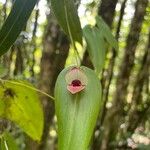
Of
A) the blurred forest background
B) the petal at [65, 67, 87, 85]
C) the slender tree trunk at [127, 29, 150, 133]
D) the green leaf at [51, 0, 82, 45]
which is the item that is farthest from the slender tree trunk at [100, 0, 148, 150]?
the petal at [65, 67, 87, 85]

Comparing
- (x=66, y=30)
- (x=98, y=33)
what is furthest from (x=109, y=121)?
(x=66, y=30)

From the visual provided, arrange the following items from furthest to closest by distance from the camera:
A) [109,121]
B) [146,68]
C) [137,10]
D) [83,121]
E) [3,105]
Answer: [146,68] → [137,10] → [109,121] → [3,105] → [83,121]

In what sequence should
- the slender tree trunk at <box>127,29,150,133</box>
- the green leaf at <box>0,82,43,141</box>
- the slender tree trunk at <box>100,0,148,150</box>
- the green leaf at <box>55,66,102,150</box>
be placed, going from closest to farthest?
the green leaf at <box>55,66,102,150</box>
the green leaf at <box>0,82,43,141</box>
the slender tree trunk at <box>100,0,148,150</box>
the slender tree trunk at <box>127,29,150,133</box>

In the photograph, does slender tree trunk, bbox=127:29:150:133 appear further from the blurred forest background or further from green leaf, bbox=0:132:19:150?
green leaf, bbox=0:132:19:150

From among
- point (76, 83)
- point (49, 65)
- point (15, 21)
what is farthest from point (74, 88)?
point (49, 65)

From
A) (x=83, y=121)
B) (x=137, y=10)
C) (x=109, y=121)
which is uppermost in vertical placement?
(x=137, y=10)

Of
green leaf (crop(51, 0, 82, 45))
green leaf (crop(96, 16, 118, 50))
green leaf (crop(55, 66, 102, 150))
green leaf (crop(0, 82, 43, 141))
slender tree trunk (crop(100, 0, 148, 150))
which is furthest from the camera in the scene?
slender tree trunk (crop(100, 0, 148, 150))

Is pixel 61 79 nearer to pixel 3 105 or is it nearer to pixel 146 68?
pixel 3 105
